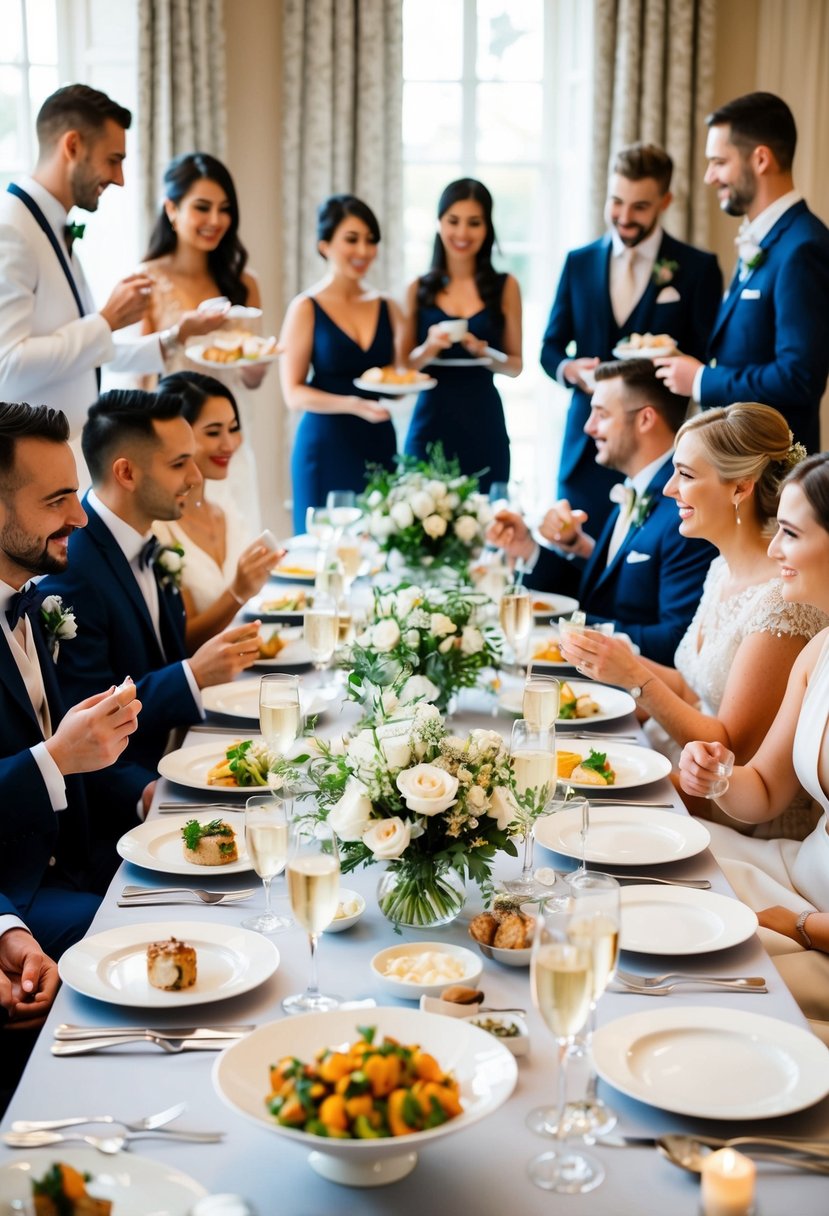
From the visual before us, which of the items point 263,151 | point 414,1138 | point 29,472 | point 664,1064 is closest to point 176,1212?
point 414,1138

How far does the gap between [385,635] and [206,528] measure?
1.65 m

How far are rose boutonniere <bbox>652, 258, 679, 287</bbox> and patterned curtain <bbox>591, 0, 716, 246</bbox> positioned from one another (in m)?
1.36

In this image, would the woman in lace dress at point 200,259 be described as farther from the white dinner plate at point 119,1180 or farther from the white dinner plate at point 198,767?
the white dinner plate at point 119,1180

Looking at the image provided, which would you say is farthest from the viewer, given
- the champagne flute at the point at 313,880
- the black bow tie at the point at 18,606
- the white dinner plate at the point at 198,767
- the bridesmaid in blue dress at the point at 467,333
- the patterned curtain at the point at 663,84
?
the patterned curtain at the point at 663,84

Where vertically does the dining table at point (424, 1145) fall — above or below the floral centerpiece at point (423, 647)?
below

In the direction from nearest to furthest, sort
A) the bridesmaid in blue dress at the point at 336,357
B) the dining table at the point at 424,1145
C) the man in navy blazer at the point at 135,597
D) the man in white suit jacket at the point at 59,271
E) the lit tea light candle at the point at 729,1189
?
1. the lit tea light candle at the point at 729,1189
2. the dining table at the point at 424,1145
3. the man in navy blazer at the point at 135,597
4. the man in white suit jacket at the point at 59,271
5. the bridesmaid in blue dress at the point at 336,357

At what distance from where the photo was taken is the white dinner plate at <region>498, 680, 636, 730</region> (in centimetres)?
262

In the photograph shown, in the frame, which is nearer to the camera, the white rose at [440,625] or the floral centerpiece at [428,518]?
the white rose at [440,625]

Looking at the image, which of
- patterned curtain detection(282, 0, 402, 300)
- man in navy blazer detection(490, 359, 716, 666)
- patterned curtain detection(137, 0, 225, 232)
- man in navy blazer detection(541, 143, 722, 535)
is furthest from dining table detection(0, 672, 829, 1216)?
patterned curtain detection(282, 0, 402, 300)

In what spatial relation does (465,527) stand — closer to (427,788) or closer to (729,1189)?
(427,788)

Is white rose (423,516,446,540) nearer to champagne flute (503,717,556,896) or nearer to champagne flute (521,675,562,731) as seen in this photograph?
champagne flute (521,675,562,731)

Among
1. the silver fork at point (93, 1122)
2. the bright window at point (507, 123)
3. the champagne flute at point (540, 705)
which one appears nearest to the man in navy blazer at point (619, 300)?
the bright window at point (507, 123)

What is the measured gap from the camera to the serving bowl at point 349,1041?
1.10 metres

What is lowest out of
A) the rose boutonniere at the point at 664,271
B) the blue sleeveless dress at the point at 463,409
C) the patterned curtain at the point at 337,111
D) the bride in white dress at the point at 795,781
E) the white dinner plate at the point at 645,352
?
the bride in white dress at the point at 795,781
